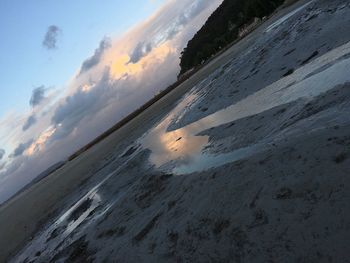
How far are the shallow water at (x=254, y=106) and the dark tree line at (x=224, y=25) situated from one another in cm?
4642

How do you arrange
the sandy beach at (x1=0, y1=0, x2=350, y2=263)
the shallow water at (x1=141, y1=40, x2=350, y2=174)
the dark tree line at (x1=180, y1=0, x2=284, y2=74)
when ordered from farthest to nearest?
the dark tree line at (x1=180, y1=0, x2=284, y2=74), the shallow water at (x1=141, y1=40, x2=350, y2=174), the sandy beach at (x1=0, y1=0, x2=350, y2=263)

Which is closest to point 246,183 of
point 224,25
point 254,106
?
point 254,106

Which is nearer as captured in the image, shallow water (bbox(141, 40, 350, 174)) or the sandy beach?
the sandy beach

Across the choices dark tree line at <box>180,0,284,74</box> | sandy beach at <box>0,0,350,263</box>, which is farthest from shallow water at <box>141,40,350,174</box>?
dark tree line at <box>180,0,284,74</box>

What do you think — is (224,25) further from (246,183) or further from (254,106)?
(246,183)

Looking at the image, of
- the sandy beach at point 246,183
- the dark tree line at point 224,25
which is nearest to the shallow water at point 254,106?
the sandy beach at point 246,183

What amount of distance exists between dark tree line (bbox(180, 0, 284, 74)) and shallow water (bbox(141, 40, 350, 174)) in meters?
46.4

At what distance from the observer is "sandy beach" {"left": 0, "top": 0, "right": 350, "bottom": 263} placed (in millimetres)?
5297

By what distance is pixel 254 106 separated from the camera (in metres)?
11.6

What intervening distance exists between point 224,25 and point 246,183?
92.2 meters

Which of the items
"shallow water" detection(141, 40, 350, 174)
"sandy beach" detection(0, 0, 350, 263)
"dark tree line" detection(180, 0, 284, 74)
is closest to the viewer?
"sandy beach" detection(0, 0, 350, 263)

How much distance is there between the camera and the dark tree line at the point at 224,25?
5781cm

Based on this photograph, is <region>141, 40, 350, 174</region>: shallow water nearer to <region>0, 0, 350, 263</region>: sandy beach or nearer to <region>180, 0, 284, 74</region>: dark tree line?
<region>0, 0, 350, 263</region>: sandy beach

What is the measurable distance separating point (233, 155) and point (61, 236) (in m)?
6.56
